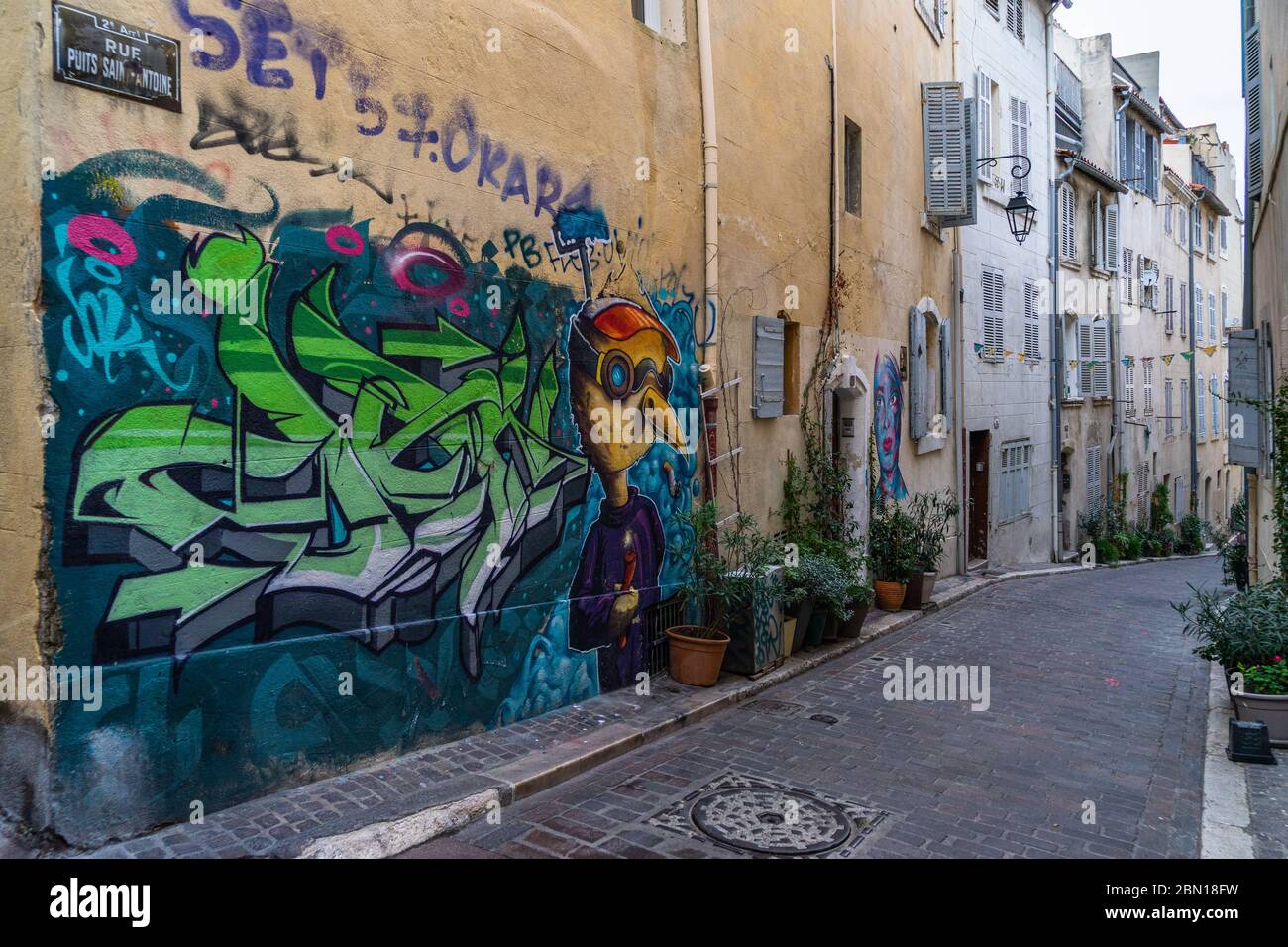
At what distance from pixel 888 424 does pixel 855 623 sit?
11.2 ft

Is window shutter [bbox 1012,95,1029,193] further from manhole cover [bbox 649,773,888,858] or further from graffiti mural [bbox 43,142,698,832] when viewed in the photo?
manhole cover [bbox 649,773,888,858]

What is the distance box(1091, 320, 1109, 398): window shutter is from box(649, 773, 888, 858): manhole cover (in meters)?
19.1

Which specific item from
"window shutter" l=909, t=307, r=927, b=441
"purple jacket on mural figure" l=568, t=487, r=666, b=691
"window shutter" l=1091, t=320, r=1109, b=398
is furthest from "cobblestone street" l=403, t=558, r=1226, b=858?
"window shutter" l=1091, t=320, r=1109, b=398

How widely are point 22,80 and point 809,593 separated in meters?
7.03

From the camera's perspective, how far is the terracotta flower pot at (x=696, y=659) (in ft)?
24.1

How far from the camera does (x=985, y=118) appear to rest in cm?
1577

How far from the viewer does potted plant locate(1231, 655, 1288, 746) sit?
634 cm

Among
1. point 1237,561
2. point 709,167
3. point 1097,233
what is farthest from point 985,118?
point 709,167

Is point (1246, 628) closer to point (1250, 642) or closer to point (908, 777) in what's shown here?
point (1250, 642)

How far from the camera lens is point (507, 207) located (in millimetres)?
6086

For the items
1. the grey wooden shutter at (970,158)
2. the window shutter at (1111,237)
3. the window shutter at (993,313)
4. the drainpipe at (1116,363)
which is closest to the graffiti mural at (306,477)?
the grey wooden shutter at (970,158)

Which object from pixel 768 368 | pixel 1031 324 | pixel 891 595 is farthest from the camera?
pixel 1031 324

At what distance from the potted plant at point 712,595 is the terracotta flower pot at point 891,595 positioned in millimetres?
3571

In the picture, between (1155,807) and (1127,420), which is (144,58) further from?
(1127,420)
